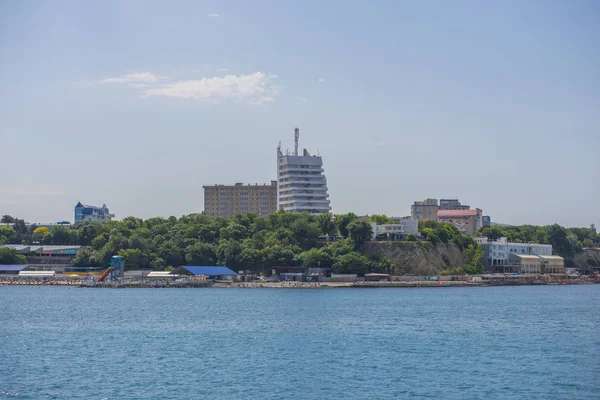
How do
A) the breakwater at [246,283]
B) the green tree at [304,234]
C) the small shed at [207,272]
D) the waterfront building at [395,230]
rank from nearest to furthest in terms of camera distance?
the breakwater at [246,283]
the small shed at [207,272]
the green tree at [304,234]
the waterfront building at [395,230]

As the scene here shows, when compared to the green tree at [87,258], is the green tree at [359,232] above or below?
above

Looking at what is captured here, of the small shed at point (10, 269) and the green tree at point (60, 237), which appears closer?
the small shed at point (10, 269)

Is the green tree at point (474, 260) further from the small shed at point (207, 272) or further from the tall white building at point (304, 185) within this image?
the small shed at point (207, 272)

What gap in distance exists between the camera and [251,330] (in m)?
64.9

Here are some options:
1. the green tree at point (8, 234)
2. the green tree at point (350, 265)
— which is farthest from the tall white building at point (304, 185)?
the green tree at point (8, 234)

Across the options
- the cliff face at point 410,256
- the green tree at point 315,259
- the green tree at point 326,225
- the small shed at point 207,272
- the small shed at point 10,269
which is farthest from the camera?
the green tree at point 326,225

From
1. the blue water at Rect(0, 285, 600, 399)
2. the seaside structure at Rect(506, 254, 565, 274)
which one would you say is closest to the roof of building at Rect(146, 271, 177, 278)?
the blue water at Rect(0, 285, 600, 399)

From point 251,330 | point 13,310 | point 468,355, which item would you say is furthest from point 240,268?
point 468,355

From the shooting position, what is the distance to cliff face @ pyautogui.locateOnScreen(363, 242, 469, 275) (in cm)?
14700

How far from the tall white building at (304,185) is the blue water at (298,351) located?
8435cm

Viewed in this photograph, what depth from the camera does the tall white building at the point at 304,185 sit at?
177125 mm

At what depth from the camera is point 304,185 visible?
587 feet

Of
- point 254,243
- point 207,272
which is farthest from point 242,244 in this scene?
point 207,272

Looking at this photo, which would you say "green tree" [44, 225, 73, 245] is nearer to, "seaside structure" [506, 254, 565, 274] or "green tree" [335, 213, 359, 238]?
"green tree" [335, 213, 359, 238]
